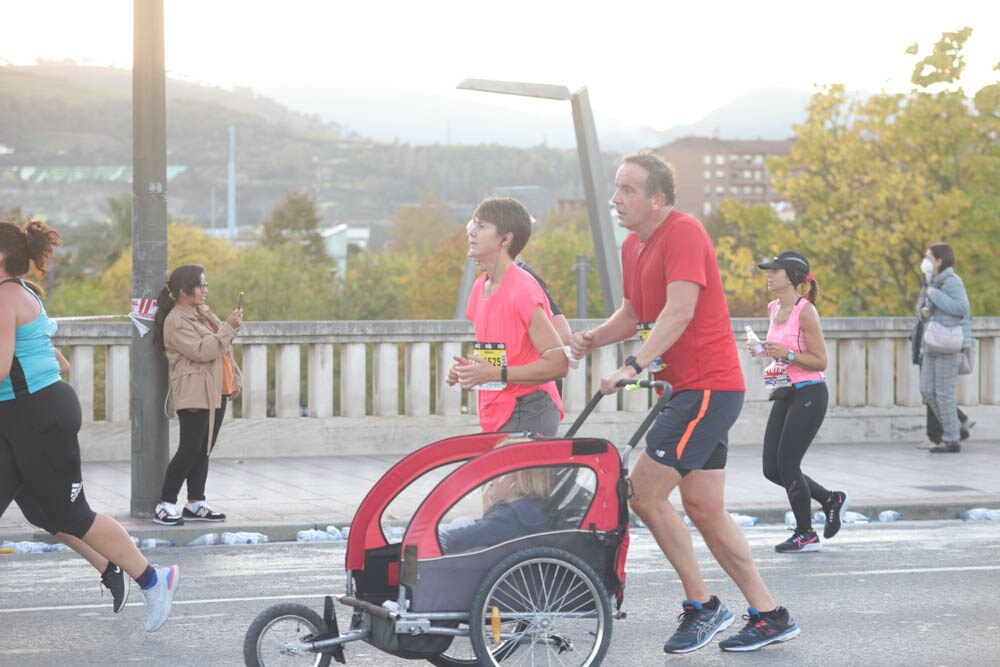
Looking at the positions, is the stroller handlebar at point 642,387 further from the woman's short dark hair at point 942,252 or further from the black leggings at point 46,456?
the woman's short dark hair at point 942,252

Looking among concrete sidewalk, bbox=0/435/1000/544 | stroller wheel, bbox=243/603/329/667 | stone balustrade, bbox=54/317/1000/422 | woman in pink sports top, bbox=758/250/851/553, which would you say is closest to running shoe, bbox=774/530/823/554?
woman in pink sports top, bbox=758/250/851/553

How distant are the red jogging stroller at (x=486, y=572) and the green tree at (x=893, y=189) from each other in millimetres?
33304

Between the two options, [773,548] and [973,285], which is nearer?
[773,548]

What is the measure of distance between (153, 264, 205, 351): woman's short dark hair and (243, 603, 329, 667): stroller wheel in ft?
15.7

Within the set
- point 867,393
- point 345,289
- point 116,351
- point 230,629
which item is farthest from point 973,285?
point 345,289

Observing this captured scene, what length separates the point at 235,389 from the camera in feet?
32.2

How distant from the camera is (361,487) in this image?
11.1m

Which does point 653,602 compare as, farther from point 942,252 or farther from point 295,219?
point 295,219

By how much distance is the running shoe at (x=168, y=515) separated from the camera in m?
9.25

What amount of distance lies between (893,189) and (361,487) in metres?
30.2

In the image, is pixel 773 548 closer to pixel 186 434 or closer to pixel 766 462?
pixel 766 462

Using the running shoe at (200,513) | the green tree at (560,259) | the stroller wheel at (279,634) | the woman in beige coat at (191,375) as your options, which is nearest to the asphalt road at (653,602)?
the running shoe at (200,513)

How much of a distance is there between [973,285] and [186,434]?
105ft

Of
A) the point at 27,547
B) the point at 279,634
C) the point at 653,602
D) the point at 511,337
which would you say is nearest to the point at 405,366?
the point at 27,547
